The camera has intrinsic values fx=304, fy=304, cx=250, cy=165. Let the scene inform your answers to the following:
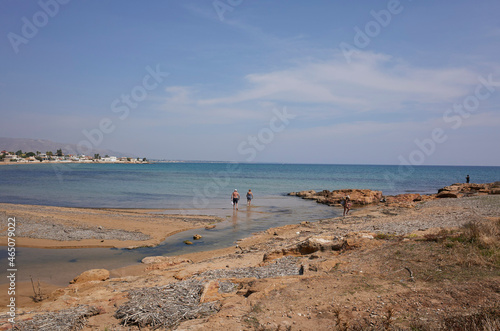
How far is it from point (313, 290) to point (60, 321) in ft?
17.9

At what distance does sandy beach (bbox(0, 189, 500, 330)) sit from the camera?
19.7 ft

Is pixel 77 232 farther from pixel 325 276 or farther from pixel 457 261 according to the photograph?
pixel 457 261

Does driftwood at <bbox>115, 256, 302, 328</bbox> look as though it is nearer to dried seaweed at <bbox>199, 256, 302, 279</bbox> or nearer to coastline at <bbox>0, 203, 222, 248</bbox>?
dried seaweed at <bbox>199, 256, 302, 279</bbox>

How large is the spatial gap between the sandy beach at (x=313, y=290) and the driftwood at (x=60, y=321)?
0.04m

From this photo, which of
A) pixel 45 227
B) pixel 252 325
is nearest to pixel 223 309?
pixel 252 325

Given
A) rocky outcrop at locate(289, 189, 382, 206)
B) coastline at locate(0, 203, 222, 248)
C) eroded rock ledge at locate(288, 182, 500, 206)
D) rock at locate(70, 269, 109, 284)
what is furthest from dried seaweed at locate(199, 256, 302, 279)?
rocky outcrop at locate(289, 189, 382, 206)

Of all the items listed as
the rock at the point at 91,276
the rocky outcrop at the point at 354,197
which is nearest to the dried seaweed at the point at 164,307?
the rock at the point at 91,276

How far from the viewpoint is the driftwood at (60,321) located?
592 centimetres

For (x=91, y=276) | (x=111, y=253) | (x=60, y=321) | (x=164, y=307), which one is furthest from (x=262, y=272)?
(x=111, y=253)

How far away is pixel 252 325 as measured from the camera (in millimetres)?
5750

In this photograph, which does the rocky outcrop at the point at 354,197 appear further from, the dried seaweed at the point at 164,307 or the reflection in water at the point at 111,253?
the dried seaweed at the point at 164,307

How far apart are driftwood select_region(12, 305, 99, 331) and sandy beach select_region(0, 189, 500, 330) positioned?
40 millimetres

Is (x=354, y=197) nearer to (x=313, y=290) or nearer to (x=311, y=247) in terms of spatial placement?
(x=311, y=247)

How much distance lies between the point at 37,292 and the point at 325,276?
8.80 metres
